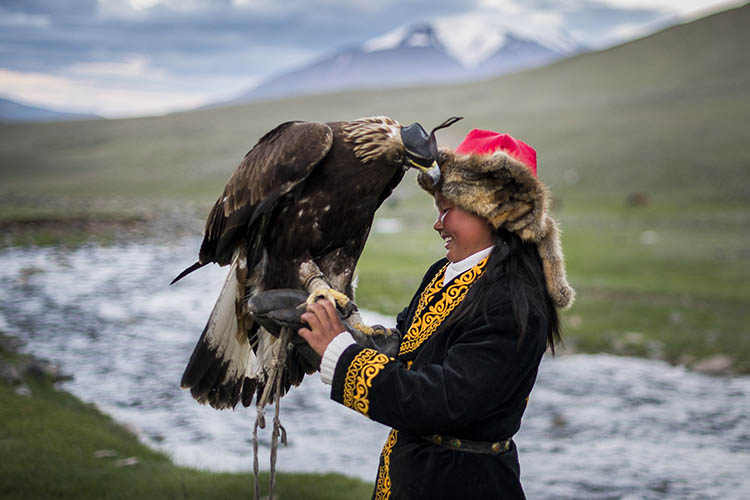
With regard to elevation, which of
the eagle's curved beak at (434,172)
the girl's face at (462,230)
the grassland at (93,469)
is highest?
the eagle's curved beak at (434,172)

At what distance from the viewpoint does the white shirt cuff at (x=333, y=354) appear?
2449 mm

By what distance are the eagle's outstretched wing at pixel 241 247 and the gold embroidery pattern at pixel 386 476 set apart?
1.09m

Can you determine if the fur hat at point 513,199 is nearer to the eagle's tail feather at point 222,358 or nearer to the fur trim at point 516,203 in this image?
the fur trim at point 516,203

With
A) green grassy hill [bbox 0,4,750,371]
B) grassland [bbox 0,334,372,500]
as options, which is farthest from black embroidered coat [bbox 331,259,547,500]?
green grassy hill [bbox 0,4,750,371]

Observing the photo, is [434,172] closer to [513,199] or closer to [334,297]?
[513,199]

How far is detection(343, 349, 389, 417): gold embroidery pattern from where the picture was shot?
2.37 meters

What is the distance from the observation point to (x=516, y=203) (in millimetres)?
2545

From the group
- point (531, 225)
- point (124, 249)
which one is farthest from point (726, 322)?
point (124, 249)

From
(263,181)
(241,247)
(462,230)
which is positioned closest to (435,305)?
(462,230)

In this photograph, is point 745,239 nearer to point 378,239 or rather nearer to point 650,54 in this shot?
point 378,239

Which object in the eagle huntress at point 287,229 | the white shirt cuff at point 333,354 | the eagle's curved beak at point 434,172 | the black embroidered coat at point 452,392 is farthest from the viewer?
the eagle huntress at point 287,229

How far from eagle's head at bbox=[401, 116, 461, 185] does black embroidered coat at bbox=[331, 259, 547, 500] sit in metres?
0.42

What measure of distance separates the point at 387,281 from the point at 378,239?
7207 mm

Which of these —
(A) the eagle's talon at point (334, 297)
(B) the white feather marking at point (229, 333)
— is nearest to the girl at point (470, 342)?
(A) the eagle's talon at point (334, 297)
